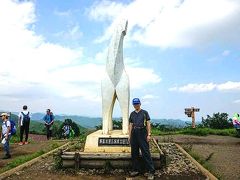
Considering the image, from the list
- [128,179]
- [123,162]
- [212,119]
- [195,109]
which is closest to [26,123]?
[123,162]

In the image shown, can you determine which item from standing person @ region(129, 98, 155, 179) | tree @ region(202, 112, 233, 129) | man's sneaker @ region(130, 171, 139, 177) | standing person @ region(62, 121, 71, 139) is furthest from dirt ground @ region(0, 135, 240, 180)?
tree @ region(202, 112, 233, 129)

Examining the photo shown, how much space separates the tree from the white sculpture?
13.4 meters

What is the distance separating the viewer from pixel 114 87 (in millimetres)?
9984

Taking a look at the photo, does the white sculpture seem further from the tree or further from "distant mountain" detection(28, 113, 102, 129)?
the tree

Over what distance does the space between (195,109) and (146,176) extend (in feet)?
47.4

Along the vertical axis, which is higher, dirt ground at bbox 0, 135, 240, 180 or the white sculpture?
the white sculpture

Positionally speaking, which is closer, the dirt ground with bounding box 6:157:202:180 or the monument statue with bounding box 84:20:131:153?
the dirt ground with bounding box 6:157:202:180

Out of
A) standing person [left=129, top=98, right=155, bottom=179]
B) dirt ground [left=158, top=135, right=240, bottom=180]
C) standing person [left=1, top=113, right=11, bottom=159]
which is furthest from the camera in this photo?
standing person [left=1, top=113, right=11, bottom=159]

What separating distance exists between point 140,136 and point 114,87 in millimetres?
2219

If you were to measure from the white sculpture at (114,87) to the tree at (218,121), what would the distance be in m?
13.4

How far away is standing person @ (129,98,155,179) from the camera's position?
319 inches

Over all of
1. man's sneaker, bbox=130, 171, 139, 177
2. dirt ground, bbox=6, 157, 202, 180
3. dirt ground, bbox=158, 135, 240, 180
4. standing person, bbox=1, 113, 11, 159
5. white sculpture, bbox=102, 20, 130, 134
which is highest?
white sculpture, bbox=102, 20, 130, 134

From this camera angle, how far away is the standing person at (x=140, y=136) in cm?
811

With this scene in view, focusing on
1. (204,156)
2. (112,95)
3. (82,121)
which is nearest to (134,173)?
(112,95)
